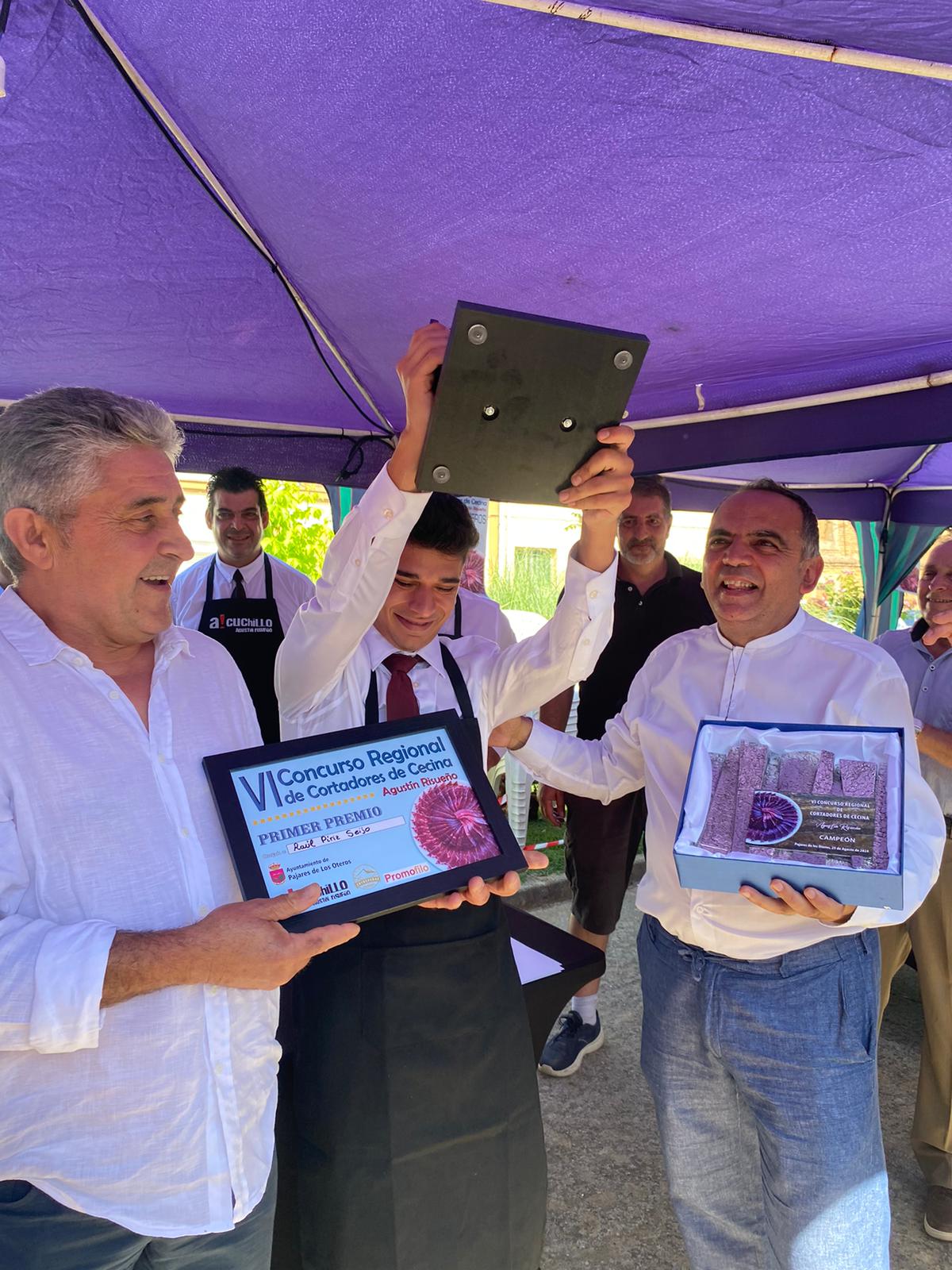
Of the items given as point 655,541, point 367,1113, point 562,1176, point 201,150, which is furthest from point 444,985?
point 655,541

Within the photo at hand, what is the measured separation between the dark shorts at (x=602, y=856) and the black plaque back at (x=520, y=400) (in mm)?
2531

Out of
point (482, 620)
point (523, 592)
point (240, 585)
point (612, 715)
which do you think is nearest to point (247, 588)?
point (240, 585)

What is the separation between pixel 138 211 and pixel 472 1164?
250 cm

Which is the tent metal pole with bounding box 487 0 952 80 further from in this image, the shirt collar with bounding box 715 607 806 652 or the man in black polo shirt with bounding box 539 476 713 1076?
the man in black polo shirt with bounding box 539 476 713 1076

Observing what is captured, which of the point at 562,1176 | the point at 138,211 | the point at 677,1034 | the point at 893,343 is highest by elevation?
the point at 138,211

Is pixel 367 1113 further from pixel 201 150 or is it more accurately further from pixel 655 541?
pixel 655 541

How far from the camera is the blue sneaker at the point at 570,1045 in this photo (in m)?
3.64

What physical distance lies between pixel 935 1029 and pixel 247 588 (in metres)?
3.54

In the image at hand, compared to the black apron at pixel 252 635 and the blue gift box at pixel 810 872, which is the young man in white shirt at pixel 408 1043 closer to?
the blue gift box at pixel 810 872

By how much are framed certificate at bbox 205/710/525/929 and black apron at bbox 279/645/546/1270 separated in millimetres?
141

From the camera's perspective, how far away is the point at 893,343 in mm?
2492

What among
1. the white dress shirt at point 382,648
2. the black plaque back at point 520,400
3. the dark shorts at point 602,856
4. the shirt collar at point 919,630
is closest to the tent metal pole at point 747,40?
the black plaque back at point 520,400

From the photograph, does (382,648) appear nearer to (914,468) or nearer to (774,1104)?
(774,1104)

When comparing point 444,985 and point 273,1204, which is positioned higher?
point 444,985
